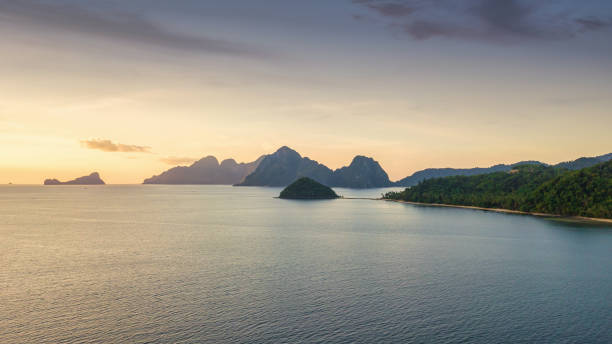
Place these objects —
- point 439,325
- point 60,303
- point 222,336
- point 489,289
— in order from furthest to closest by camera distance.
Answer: point 489,289 < point 60,303 < point 439,325 < point 222,336

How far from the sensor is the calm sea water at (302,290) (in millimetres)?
44250

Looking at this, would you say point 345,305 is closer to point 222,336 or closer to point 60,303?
point 222,336

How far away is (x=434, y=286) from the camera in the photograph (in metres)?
63.9

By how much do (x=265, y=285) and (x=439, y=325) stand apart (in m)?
28.7

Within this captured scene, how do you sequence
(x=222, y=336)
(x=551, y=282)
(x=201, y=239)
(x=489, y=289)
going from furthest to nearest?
1. (x=201, y=239)
2. (x=551, y=282)
3. (x=489, y=289)
4. (x=222, y=336)

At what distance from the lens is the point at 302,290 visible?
60719 millimetres

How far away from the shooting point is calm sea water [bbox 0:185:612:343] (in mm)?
44250

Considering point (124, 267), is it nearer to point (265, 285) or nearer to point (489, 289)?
point (265, 285)

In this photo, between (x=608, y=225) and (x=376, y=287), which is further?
(x=608, y=225)

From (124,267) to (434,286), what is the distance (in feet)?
193

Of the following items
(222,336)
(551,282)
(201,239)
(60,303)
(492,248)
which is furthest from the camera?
(201,239)

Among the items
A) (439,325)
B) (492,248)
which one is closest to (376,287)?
(439,325)

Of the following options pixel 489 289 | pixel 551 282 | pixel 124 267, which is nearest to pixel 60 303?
pixel 124 267

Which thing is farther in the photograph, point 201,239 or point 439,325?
point 201,239
